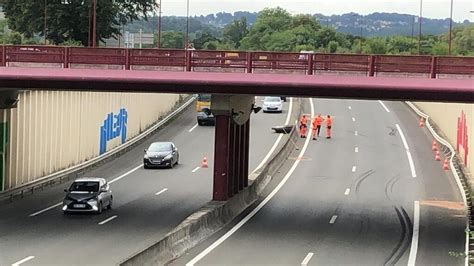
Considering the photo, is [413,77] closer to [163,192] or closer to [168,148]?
[163,192]

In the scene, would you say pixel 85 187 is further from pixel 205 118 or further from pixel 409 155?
pixel 205 118

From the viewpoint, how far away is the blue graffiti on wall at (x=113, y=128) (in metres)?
54.5

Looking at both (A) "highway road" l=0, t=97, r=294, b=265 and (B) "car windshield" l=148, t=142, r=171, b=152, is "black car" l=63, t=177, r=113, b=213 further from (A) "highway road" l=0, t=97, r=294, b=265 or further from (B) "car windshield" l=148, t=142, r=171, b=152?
(B) "car windshield" l=148, t=142, r=171, b=152

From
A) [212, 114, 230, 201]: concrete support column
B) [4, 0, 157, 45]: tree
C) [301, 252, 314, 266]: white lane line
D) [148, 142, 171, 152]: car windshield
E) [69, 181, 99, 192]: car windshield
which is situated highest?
[4, 0, 157, 45]: tree

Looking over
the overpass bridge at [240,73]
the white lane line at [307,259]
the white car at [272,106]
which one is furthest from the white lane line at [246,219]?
the white car at [272,106]

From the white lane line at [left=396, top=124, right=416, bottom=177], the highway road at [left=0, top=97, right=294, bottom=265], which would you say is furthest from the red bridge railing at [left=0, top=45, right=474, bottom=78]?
the white lane line at [left=396, top=124, right=416, bottom=177]

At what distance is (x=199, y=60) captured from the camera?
33.2 m

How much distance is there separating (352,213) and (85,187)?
36.7 ft

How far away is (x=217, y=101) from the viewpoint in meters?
36.6

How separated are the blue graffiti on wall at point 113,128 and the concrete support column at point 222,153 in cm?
1884

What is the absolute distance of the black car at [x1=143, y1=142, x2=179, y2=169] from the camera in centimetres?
5159

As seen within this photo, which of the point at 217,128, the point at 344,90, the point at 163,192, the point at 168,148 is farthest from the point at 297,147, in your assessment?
the point at 344,90

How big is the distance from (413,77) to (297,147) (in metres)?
28.4

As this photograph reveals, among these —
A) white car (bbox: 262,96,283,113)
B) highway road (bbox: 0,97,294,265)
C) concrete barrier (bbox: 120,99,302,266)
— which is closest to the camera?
concrete barrier (bbox: 120,99,302,266)
